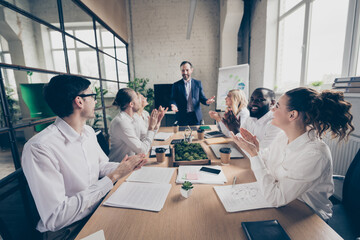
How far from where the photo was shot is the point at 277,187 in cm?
89

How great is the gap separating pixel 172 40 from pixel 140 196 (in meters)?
4.98

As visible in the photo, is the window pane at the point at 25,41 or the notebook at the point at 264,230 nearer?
the notebook at the point at 264,230

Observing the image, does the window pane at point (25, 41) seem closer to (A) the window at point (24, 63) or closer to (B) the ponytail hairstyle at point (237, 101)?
(A) the window at point (24, 63)

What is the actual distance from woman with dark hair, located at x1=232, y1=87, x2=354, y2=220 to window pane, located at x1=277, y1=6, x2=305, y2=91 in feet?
8.21

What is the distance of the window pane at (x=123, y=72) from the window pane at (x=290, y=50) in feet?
13.1

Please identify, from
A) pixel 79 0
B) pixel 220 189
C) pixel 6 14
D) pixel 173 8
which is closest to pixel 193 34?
pixel 173 8

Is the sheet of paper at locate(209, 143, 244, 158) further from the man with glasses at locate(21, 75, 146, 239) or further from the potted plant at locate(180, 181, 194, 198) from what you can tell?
the man with glasses at locate(21, 75, 146, 239)

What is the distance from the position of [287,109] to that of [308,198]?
0.52 meters

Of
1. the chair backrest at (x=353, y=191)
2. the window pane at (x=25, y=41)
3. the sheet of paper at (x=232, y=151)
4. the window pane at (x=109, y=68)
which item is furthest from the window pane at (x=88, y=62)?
the chair backrest at (x=353, y=191)

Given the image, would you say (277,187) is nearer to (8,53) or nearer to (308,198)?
(308,198)

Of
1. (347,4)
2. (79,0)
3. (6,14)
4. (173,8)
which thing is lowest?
(6,14)

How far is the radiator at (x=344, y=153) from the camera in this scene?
5.82 ft

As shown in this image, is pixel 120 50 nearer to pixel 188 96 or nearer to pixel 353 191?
pixel 188 96

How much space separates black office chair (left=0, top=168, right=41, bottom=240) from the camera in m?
0.72
